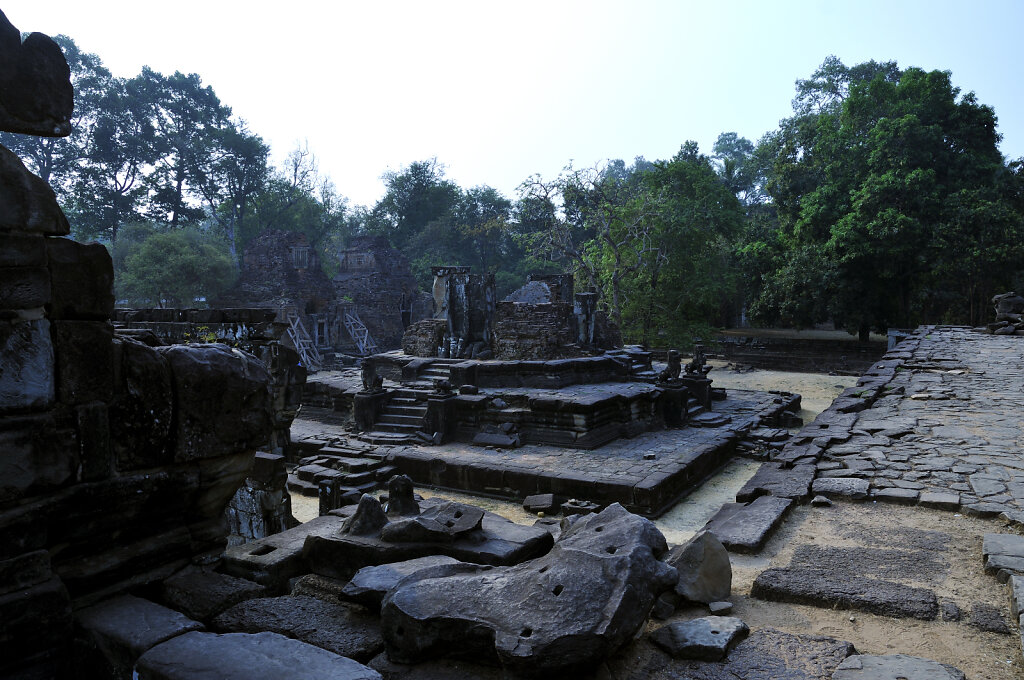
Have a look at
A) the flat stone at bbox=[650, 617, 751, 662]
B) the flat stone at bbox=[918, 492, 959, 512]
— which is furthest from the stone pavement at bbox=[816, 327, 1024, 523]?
Answer: the flat stone at bbox=[650, 617, 751, 662]

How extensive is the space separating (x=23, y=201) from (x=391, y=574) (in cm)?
177

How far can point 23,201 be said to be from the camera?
6.22ft

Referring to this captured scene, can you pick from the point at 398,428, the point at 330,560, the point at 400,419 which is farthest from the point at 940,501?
the point at 400,419

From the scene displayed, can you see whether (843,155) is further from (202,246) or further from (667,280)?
(202,246)

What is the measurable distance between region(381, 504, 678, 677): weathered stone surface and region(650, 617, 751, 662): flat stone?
0.18 m

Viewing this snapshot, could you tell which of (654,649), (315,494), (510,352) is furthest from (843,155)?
(654,649)

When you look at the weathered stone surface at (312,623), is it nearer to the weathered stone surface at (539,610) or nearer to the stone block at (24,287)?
the weathered stone surface at (539,610)

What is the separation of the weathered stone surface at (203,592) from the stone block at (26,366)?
822 millimetres

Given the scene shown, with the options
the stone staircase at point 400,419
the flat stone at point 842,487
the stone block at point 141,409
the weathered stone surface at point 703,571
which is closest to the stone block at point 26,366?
the stone block at point 141,409

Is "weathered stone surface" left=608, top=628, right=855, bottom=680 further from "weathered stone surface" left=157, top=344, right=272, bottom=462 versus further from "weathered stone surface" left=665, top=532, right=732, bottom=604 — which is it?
"weathered stone surface" left=157, top=344, right=272, bottom=462

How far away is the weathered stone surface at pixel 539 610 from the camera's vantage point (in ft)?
6.10

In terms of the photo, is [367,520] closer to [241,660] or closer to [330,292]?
[241,660]

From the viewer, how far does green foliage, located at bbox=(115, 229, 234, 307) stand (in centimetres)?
2430

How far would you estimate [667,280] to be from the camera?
73.7ft
